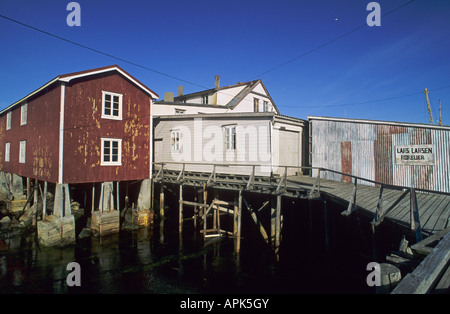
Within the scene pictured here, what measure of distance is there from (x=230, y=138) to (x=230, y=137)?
65 mm

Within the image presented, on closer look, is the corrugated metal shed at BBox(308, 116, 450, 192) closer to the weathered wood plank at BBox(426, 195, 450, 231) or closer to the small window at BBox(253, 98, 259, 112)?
the weathered wood plank at BBox(426, 195, 450, 231)

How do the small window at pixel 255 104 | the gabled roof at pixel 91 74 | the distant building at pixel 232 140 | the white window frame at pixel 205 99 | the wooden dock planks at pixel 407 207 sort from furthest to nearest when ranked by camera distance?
the small window at pixel 255 104, the white window frame at pixel 205 99, the distant building at pixel 232 140, the gabled roof at pixel 91 74, the wooden dock planks at pixel 407 207

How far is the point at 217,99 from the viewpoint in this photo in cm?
2731

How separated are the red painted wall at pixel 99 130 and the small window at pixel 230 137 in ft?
18.2

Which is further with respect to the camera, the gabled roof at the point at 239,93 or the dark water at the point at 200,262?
the gabled roof at the point at 239,93

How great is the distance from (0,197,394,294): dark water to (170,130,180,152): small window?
20.7 feet

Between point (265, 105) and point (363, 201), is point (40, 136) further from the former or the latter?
point (265, 105)

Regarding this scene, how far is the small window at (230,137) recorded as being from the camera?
15.8 metres

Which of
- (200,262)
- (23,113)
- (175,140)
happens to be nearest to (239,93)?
(175,140)

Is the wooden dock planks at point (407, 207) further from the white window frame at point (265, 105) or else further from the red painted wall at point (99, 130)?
the white window frame at point (265, 105)

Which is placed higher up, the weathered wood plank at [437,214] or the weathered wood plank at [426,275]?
the weathered wood plank at [426,275]

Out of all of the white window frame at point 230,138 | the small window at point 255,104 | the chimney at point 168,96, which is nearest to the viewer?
the white window frame at point 230,138

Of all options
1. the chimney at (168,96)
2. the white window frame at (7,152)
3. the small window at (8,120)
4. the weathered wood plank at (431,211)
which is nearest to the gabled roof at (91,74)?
the small window at (8,120)
